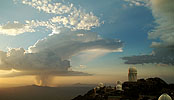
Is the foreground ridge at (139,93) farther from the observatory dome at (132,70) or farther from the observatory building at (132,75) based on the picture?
the observatory dome at (132,70)

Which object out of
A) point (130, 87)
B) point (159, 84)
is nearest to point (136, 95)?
point (130, 87)

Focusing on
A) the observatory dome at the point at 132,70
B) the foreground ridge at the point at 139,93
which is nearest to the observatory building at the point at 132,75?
the observatory dome at the point at 132,70

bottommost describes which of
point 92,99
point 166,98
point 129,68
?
point 92,99

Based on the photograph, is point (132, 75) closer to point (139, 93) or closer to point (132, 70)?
point (132, 70)

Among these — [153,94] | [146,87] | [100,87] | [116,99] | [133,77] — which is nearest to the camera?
[116,99]

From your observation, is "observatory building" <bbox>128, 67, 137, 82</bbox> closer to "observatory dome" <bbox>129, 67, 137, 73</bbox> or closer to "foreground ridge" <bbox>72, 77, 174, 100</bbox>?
"observatory dome" <bbox>129, 67, 137, 73</bbox>

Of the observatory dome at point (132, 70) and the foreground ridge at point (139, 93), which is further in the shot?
the observatory dome at point (132, 70)

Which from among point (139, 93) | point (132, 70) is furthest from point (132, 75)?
point (139, 93)

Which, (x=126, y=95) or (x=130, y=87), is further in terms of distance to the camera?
(x=130, y=87)

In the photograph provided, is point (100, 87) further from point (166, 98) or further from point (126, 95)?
point (166, 98)

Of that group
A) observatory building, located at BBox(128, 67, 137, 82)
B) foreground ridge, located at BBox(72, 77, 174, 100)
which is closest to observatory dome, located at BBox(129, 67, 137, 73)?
observatory building, located at BBox(128, 67, 137, 82)

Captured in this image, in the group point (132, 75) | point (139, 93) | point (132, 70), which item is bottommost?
point (139, 93)
